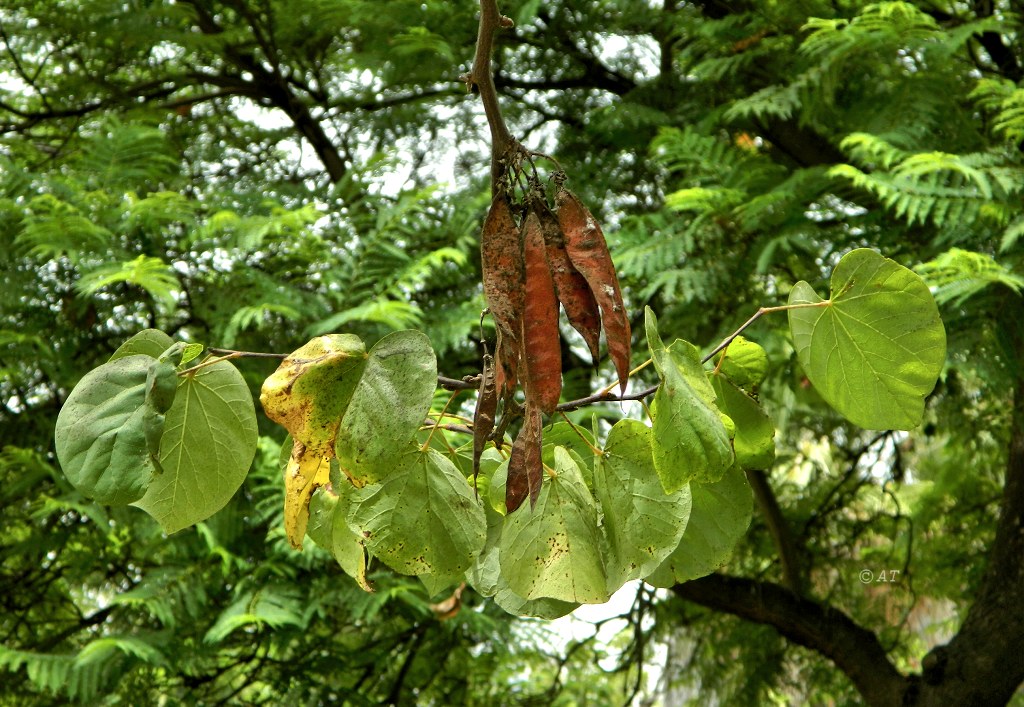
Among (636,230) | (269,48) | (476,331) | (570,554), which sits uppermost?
(269,48)

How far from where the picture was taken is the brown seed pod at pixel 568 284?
392 mm

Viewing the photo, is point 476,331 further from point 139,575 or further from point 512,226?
point 512,226

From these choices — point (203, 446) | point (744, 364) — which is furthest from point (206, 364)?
point (744, 364)

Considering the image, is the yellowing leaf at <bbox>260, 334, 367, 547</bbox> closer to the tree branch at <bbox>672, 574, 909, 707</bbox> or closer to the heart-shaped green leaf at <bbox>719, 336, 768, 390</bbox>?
the heart-shaped green leaf at <bbox>719, 336, 768, 390</bbox>

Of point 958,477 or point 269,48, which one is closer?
point 269,48

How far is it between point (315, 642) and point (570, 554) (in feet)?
4.31

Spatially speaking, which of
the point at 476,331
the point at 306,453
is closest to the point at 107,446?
the point at 306,453

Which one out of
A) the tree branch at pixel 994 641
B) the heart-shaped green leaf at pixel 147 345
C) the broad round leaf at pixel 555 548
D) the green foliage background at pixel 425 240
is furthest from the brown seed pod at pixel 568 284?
the tree branch at pixel 994 641

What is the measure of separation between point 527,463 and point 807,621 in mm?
1471

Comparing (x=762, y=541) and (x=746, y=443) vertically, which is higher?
(x=762, y=541)

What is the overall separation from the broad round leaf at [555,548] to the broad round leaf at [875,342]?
5.4 inches

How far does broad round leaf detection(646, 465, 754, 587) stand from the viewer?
20.6 inches

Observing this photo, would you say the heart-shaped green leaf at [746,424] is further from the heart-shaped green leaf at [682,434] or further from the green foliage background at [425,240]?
the green foliage background at [425,240]

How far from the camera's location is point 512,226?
0.39 m
